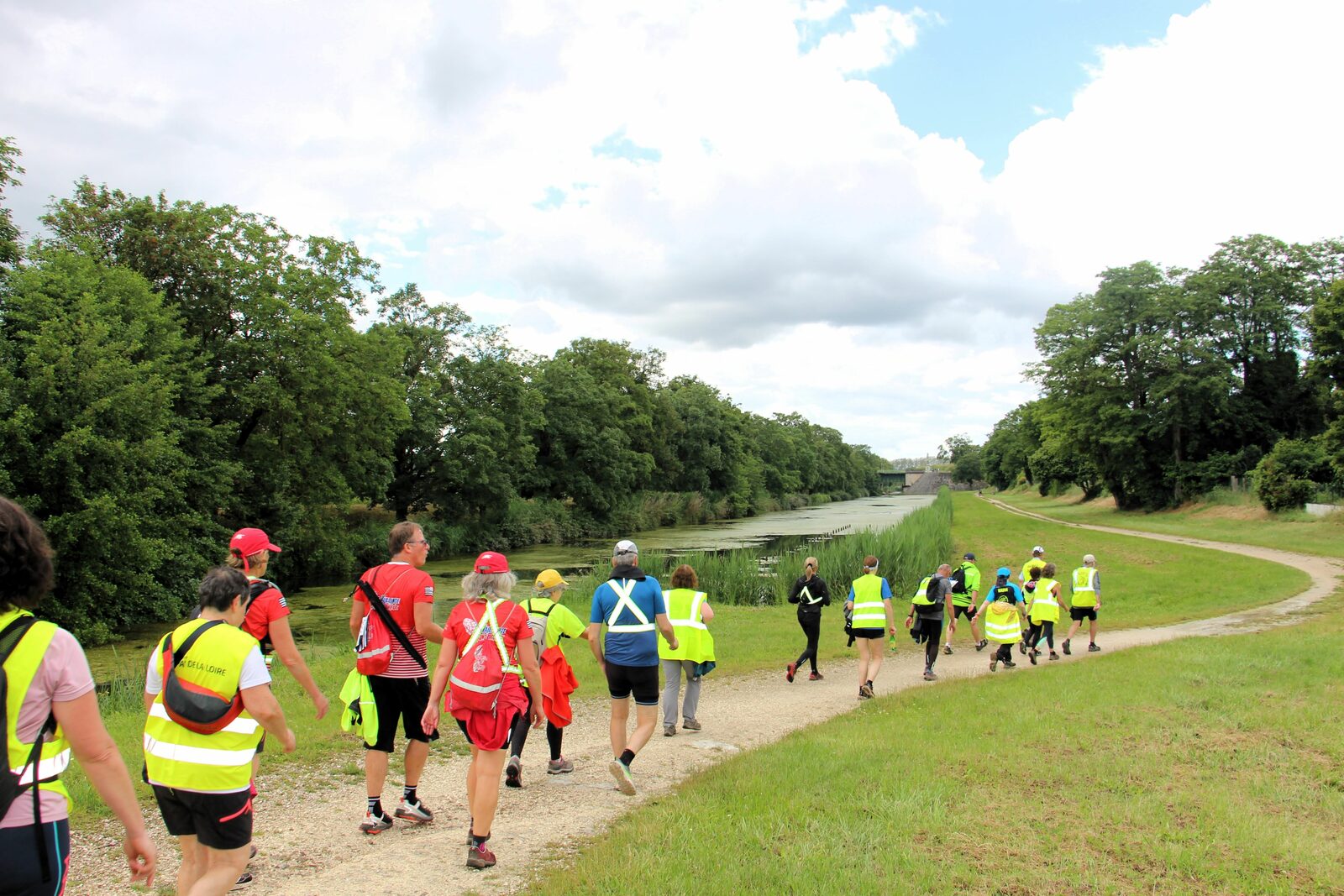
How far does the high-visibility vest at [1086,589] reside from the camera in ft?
46.8

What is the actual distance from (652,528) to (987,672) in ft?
161

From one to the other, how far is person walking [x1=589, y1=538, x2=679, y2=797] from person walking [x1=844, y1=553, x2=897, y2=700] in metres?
4.50

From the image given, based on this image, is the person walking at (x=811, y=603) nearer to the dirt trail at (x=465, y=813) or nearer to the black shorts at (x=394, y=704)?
the dirt trail at (x=465, y=813)

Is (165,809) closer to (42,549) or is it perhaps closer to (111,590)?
(42,549)

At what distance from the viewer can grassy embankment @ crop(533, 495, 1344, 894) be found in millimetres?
4793

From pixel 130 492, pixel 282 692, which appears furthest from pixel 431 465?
pixel 282 692

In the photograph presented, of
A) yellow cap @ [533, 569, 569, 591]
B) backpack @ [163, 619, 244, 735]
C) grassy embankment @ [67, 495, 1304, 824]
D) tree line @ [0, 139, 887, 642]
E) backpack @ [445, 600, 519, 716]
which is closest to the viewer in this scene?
backpack @ [163, 619, 244, 735]

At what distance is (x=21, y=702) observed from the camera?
2.46m

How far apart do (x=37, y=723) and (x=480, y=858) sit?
9.58 ft

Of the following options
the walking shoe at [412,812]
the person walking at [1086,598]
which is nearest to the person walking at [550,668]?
the walking shoe at [412,812]

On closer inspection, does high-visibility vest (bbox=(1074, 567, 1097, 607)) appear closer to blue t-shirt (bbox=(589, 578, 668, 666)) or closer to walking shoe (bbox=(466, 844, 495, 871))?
blue t-shirt (bbox=(589, 578, 668, 666))

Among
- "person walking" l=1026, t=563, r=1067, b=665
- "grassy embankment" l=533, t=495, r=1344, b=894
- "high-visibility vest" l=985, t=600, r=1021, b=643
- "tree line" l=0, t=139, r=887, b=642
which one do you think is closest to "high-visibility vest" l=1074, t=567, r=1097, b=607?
"person walking" l=1026, t=563, r=1067, b=665

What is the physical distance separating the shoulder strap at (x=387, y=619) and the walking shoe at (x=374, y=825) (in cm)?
115

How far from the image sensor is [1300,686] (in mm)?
9570
